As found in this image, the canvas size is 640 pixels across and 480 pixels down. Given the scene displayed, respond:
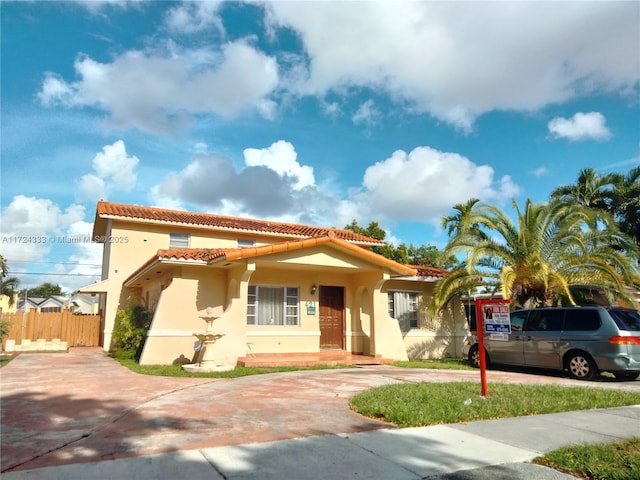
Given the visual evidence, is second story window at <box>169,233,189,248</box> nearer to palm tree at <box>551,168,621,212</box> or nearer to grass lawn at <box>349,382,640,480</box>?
grass lawn at <box>349,382,640,480</box>

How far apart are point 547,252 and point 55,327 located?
20.9 metres

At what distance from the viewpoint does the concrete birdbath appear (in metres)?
12.1

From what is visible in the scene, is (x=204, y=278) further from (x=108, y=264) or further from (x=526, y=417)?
(x=526, y=417)

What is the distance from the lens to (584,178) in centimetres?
2394

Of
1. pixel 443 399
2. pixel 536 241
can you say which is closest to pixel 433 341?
pixel 536 241

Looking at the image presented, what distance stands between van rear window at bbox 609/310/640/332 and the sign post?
178 inches

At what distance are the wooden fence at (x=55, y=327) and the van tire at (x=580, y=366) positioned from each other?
65.8 feet

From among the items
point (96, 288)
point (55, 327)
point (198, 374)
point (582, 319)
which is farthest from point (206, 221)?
point (582, 319)

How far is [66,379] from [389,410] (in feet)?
25.0

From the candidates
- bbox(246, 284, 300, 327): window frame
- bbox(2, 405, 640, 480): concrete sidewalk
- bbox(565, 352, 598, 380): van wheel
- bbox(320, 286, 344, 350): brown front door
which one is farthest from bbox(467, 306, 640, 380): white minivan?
bbox(246, 284, 300, 327): window frame

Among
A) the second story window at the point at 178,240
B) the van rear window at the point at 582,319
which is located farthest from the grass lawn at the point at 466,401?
the second story window at the point at 178,240

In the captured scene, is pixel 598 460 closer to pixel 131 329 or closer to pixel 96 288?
pixel 131 329

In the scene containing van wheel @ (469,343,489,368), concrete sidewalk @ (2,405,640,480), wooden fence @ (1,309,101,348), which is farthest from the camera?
wooden fence @ (1,309,101,348)

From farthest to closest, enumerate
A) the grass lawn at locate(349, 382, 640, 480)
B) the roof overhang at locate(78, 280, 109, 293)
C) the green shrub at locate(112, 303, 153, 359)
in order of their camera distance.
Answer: the roof overhang at locate(78, 280, 109, 293) < the green shrub at locate(112, 303, 153, 359) < the grass lawn at locate(349, 382, 640, 480)
